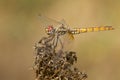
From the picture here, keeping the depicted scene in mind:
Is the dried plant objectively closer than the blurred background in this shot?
Yes

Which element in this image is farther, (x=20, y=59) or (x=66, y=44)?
(x=20, y=59)

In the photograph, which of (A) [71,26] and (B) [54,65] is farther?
(A) [71,26]

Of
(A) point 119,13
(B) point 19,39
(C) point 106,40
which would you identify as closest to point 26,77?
(B) point 19,39

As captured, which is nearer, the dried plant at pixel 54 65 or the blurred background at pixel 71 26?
the dried plant at pixel 54 65

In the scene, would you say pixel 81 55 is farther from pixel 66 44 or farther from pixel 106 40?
pixel 66 44

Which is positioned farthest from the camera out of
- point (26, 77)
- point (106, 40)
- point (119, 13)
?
point (119, 13)
